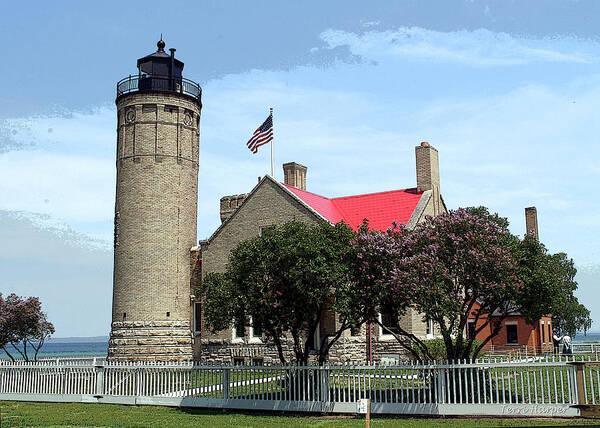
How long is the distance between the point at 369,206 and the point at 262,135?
276 inches

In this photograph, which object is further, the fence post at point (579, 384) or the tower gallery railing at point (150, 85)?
the tower gallery railing at point (150, 85)

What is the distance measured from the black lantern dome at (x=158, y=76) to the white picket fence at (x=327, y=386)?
1575 cm

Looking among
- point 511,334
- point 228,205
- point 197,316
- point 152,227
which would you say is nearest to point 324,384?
point 152,227

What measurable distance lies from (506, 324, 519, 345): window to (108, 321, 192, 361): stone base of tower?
25.7m

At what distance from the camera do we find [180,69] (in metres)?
35.6

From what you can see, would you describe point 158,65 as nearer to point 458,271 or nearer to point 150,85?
point 150,85

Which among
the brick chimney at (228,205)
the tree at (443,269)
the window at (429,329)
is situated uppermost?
the brick chimney at (228,205)

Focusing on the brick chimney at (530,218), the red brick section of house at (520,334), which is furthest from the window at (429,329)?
the brick chimney at (530,218)

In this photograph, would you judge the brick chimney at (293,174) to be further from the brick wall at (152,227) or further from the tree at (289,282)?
the tree at (289,282)

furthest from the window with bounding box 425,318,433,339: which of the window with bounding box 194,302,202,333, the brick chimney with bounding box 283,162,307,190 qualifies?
the window with bounding box 194,302,202,333

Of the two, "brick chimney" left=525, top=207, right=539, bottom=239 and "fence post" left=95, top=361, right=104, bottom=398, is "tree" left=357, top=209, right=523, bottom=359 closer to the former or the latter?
"fence post" left=95, top=361, right=104, bottom=398

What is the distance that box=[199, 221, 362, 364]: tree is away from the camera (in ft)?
64.8

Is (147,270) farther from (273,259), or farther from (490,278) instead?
(490,278)

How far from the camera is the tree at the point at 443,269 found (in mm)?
17812
